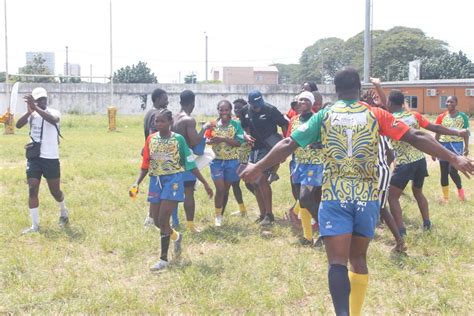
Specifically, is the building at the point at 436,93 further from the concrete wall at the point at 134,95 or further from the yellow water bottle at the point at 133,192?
the yellow water bottle at the point at 133,192

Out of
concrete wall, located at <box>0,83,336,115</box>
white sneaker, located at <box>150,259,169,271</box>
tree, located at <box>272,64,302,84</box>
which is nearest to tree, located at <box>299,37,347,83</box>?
tree, located at <box>272,64,302,84</box>

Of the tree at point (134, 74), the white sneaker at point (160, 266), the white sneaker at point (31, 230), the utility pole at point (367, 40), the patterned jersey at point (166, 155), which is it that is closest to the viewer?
the white sneaker at point (160, 266)

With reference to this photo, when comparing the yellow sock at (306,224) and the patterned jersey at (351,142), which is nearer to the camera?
the patterned jersey at (351,142)

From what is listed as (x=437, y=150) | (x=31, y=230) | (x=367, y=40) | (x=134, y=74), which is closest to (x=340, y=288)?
(x=437, y=150)

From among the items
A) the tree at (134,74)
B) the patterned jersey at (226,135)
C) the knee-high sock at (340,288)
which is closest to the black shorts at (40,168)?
the patterned jersey at (226,135)

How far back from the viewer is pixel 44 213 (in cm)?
828

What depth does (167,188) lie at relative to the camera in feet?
19.2

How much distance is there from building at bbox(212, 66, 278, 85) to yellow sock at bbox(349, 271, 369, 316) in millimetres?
86565

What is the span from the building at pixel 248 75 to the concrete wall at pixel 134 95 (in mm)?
46196

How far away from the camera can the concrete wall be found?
42188 millimetres

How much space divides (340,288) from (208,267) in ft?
7.22

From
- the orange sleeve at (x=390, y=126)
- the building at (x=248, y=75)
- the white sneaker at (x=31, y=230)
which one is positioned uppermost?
the building at (x=248, y=75)

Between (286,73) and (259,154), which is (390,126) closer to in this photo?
(259,154)

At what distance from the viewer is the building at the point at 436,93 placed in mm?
42281
